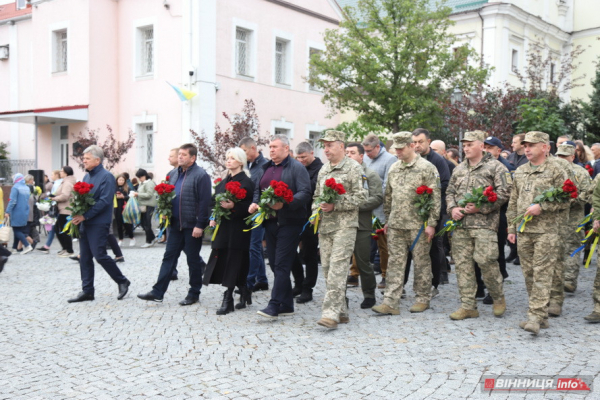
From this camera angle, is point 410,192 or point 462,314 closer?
point 462,314

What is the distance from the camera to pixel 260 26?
81.2 ft

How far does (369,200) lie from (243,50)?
17938 millimetres

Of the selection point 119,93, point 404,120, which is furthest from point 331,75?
point 119,93

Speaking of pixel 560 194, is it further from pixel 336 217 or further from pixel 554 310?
pixel 336 217

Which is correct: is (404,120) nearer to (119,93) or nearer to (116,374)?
(119,93)

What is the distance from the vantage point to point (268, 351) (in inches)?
240

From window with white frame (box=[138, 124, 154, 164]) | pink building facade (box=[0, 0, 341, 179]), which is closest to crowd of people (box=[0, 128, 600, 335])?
pink building facade (box=[0, 0, 341, 179])

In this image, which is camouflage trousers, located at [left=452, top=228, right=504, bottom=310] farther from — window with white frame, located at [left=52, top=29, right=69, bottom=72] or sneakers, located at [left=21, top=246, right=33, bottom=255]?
window with white frame, located at [left=52, top=29, right=69, bottom=72]

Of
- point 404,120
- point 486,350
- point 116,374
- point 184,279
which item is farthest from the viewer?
point 404,120

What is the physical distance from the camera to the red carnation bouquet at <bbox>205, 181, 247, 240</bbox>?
7.57 m

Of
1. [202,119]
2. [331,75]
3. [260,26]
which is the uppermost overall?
[260,26]

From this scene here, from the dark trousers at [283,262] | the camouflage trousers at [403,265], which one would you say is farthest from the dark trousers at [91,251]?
the camouflage trousers at [403,265]

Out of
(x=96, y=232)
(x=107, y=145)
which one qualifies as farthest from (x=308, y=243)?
(x=107, y=145)

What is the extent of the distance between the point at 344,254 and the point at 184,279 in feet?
14.3
